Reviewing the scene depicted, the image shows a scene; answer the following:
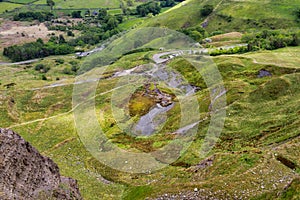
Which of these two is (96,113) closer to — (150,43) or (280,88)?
(280,88)

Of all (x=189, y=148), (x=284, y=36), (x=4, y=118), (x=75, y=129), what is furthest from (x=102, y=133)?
(x=284, y=36)

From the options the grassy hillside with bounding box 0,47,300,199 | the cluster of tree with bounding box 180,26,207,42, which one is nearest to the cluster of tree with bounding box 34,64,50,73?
the grassy hillside with bounding box 0,47,300,199

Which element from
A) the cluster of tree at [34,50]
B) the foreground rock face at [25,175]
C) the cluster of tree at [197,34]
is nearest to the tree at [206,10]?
the cluster of tree at [197,34]

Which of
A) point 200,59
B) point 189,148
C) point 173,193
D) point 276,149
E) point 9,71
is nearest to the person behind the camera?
point 173,193

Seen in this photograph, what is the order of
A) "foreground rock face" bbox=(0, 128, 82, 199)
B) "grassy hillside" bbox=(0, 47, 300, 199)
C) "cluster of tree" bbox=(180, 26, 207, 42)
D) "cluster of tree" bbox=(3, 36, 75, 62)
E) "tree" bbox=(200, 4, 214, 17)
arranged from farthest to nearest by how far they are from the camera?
"tree" bbox=(200, 4, 214, 17) < "cluster of tree" bbox=(3, 36, 75, 62) < "cluster of tree" bbox=(180, 26, 207, 42) < "grassy hillside" bbox=(0, 47, 300, 199) < "foreground rock face" bbox=(0, 128, 82, 199)

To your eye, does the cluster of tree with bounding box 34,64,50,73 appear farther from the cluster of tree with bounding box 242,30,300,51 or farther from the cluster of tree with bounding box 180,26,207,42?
the cluster of tree with bounding box 242,30,300,51

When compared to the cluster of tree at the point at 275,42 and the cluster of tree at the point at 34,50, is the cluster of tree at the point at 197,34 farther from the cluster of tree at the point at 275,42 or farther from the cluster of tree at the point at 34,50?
the cluster of tree at the point at 34,50

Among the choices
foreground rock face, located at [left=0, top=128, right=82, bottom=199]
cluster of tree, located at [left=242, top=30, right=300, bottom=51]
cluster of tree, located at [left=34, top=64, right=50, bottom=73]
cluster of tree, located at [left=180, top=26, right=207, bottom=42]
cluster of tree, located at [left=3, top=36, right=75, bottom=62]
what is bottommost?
cluster of tree, located at [left=3, top=36, right=75, bottom=62]
